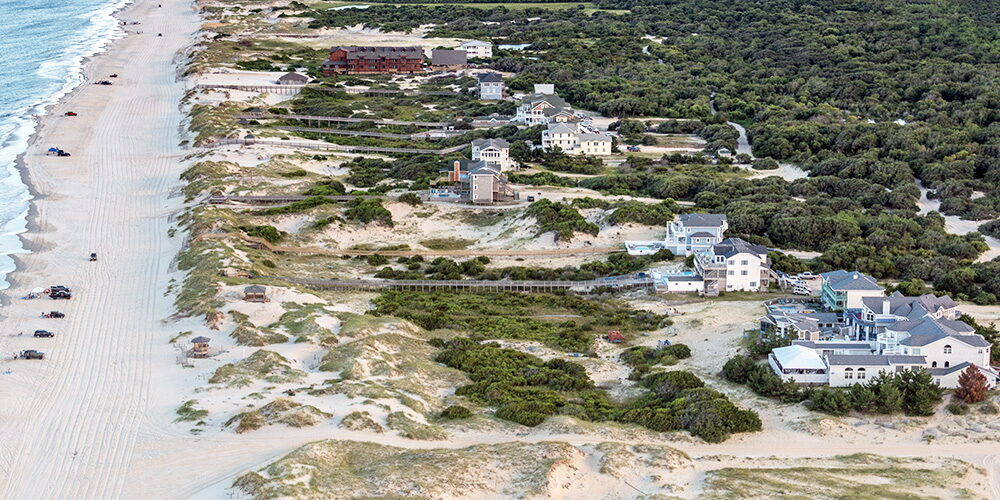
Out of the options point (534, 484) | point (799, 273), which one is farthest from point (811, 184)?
point (534, 484)

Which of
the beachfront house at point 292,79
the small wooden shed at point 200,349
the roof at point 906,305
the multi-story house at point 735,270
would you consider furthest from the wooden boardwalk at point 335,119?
the roof at point 906,305

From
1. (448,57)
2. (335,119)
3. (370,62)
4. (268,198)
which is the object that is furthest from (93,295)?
(448,57)

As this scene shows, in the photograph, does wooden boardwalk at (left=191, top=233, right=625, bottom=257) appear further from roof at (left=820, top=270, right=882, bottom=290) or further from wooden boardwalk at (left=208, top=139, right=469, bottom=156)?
wooden boardwalk at (left=208, top=139, right=469, bottom=156)

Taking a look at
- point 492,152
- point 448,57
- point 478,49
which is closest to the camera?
point 492,152

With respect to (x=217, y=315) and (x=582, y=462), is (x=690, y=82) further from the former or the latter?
(x=582, y=462)

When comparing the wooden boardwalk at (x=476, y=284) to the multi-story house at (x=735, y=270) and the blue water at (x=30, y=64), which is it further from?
the blue water at (x=30, y=64)

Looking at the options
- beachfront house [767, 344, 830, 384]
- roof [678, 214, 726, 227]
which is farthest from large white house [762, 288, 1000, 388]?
roof [678, 214, 726, 227]

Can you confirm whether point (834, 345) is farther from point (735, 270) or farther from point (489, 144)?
point (489, 144)
